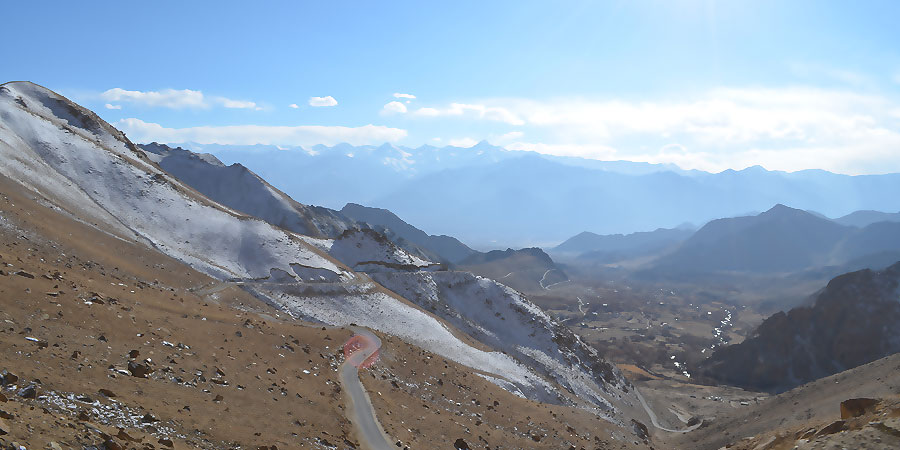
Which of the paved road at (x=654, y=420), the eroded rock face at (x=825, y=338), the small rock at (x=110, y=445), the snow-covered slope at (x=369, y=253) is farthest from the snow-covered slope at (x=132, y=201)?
the eroded rock face at (x=825, y=338)

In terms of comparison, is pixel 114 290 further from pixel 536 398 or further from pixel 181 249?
pixel 536 398

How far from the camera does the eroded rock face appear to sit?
92.9 metres

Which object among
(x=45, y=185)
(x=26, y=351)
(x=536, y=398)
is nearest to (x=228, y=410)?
(x=26, y=351)

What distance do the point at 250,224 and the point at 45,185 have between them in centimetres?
2080

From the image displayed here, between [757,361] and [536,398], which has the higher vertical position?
[536,398]

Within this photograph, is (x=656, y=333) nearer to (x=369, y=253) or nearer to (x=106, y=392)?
(x=369, y=253)

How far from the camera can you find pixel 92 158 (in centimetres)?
6606

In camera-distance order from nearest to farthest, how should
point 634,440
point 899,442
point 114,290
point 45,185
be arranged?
point 899,442 < point 114,290 < point 634,440 < point 45,185

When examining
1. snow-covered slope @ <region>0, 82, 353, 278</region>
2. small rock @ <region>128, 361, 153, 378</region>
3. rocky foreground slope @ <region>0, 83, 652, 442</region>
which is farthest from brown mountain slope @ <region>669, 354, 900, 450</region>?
small rock @ <region>128, 361, 153, 378</region>

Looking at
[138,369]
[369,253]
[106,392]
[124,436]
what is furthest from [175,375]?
[369,253]

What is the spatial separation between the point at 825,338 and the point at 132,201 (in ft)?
370

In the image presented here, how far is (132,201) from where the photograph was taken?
62000 millimetres

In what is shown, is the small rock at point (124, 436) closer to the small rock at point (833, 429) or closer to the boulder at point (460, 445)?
the boulder at point (460, 445)

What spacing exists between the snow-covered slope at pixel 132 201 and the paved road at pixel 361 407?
79.0 feet
